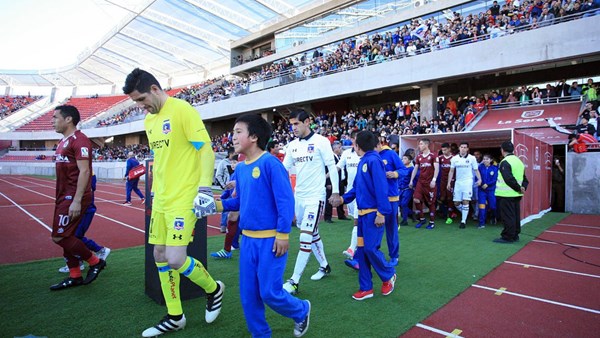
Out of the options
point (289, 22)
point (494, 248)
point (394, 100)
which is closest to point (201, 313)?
point (494, 248)

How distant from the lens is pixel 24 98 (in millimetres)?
65750

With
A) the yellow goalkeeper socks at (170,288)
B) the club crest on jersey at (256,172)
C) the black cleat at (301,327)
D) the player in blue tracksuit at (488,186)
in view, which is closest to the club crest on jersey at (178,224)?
the yellow goalkeeper socks at (170,288)

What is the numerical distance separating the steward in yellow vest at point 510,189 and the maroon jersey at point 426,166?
6.95ft

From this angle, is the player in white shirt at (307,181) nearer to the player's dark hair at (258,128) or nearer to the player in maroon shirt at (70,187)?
the player's dark hair at (258,128)

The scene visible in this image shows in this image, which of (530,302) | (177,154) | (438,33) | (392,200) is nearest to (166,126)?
(177,154)

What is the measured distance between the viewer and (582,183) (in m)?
12.2

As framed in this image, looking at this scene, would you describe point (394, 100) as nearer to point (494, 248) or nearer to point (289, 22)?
point (289, 22)

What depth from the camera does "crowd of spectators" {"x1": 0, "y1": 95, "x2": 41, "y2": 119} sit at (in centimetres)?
5910

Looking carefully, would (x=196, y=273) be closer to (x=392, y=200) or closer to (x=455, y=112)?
(x=392, y=200)

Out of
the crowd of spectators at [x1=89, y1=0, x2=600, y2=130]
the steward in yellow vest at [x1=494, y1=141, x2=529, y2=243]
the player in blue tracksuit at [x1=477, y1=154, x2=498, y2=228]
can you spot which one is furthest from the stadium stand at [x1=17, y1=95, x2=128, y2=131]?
the steward in yellow vest at [x1=494, y1=141, x2=529, y2=243]

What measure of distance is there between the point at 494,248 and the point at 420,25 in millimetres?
18616

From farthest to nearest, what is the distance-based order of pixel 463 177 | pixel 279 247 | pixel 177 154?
pixel 463 177 → pixel 177 154 → pixel 279 247

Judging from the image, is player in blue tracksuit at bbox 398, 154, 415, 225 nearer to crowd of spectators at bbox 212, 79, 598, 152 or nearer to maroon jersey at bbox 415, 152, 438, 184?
maroon jersey at bbox 415, 152, 438, 184

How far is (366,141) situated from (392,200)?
1.51 m
